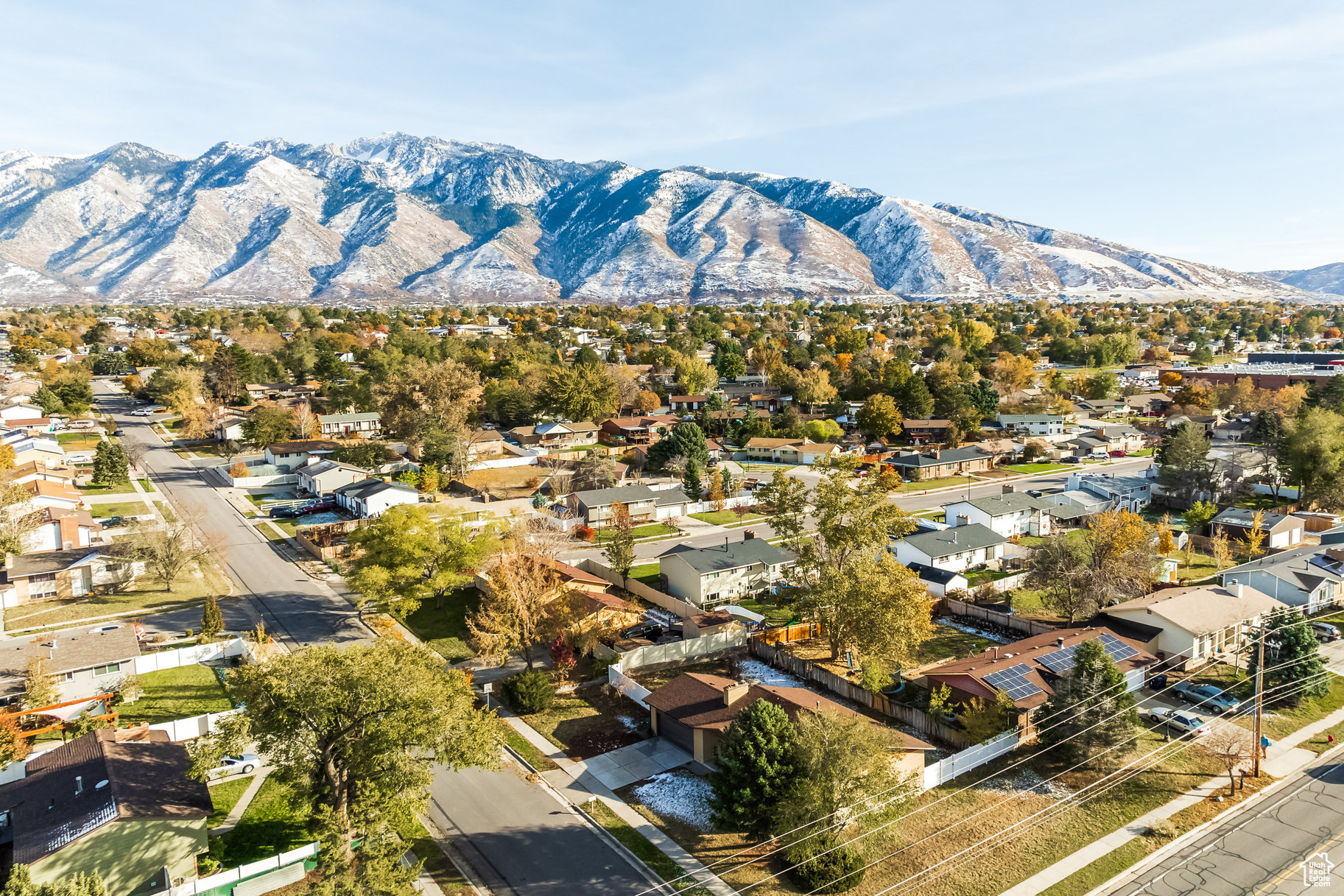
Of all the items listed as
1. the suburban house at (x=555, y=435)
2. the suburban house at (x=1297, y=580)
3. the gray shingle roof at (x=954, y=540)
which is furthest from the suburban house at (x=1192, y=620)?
the suburban house at (x=555, y=435)

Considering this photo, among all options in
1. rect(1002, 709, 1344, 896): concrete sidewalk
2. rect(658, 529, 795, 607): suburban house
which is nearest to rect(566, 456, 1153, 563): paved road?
rect(658, 529, 795, 607): suburban house

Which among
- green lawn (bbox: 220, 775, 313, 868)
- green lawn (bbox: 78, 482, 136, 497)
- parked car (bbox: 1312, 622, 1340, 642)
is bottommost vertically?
parked car (bbox: 1312, 622, 1340, 642)

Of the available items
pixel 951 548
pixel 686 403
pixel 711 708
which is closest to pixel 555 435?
pixel 686 403

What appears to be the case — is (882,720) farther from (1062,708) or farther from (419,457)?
(419,457)

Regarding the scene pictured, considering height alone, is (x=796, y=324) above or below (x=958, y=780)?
above

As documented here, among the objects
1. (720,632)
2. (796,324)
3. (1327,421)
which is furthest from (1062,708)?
(796,324)

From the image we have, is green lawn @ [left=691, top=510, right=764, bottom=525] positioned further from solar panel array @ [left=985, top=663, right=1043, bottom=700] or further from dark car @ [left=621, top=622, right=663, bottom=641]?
solar panel array @ [left=985, top=663, right=1043, bottom=700]
